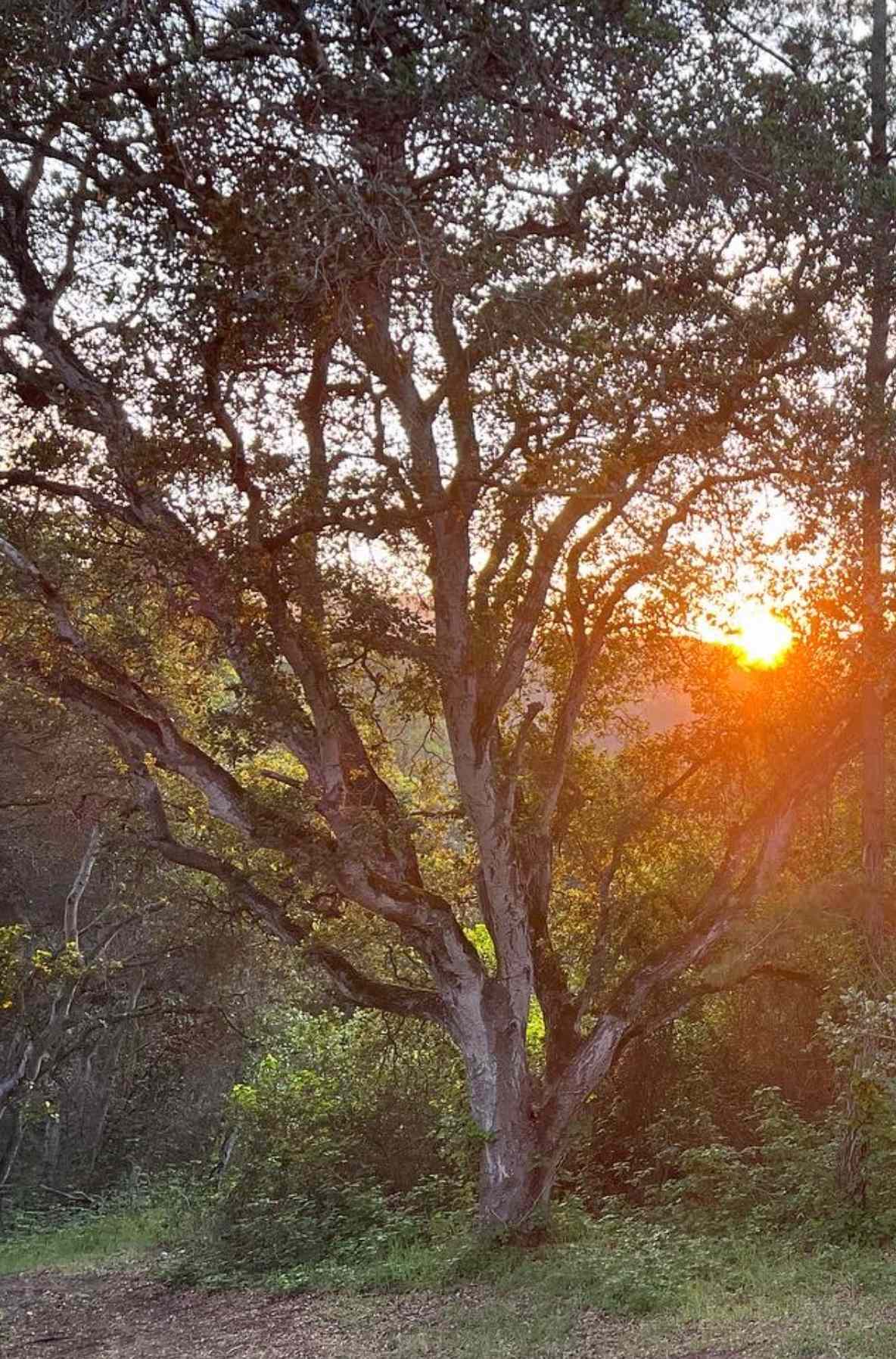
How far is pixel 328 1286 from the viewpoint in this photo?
12.4m

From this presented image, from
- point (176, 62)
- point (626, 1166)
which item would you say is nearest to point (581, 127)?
point (176, 62)

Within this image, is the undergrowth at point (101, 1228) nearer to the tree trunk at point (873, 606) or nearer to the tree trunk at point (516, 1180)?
the tree trunk at point (516, 1180)

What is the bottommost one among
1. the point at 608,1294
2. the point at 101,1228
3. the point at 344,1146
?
the point at 101,1228

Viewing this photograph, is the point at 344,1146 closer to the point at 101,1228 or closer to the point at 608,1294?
the point at 101,1228

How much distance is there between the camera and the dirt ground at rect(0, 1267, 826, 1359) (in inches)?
372

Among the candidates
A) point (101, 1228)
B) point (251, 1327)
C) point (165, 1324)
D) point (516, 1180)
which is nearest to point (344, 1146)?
point (516, 1180)

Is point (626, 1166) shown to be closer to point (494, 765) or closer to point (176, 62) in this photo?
point (494, 765)

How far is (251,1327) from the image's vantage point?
11.1 metres

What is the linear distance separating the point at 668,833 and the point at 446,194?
8254 mm

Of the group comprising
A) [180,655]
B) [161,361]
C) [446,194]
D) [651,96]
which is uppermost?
Result: [651,96]

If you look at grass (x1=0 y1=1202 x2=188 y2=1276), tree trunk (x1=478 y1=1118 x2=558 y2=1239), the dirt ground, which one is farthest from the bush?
grass (x1=0 y1=1202 x2=188 y2=1276)

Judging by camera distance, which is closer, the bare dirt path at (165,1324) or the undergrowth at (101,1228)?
the bare dirt path at (165,1324)

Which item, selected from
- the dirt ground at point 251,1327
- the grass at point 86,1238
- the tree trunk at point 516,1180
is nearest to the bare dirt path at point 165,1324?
the dirt ground at point 251,1327

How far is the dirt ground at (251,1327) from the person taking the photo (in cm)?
945
